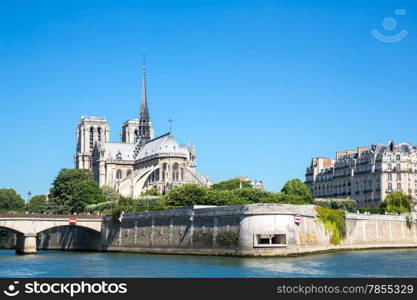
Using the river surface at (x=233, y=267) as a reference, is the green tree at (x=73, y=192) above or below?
above

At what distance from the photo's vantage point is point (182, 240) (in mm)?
69500

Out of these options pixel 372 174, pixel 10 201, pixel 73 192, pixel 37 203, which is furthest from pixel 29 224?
pixel 10 201

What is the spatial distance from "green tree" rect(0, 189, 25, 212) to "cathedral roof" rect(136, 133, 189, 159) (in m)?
25.6

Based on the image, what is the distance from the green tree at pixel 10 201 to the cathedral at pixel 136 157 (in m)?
16.0

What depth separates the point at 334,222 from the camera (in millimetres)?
71562

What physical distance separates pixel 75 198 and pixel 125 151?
46741 millimetres

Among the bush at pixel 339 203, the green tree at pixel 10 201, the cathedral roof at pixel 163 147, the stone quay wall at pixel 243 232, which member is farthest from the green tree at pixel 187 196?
the green tree at pixel 10 201

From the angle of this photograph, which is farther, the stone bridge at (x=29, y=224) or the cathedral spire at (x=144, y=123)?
the cathedral spire at (x=144, y=123)

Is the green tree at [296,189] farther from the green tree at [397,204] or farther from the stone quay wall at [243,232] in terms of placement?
the stone quay wall at [243,232]

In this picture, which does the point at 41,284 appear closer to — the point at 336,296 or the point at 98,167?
the point at 336,296

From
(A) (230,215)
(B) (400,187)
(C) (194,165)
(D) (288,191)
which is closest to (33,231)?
(A) (230,215)

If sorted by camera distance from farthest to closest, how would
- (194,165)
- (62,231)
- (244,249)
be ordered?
(194,165) < (62,231) < (244,249)

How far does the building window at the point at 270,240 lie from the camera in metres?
60.7

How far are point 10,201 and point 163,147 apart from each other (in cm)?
3262
